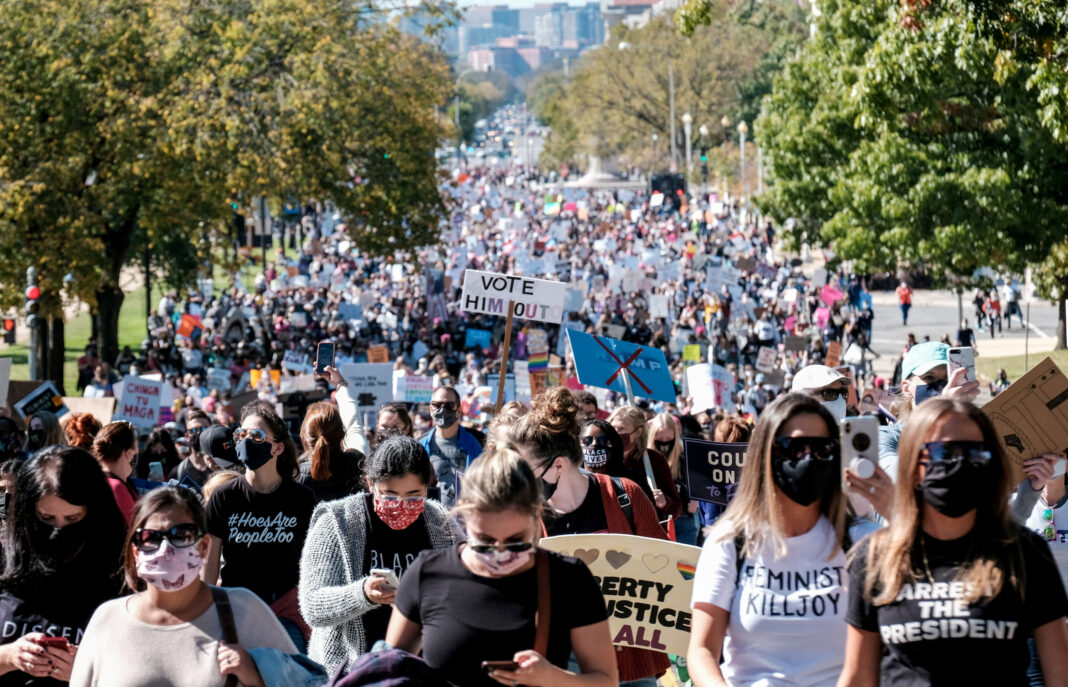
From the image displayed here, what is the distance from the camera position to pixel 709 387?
51.6 ft

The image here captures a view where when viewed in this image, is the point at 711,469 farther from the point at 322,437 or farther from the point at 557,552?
the point at 557,552

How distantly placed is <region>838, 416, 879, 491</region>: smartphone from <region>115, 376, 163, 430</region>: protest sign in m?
12.4

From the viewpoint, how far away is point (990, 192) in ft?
76.1

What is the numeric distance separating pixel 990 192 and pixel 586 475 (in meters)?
18.9

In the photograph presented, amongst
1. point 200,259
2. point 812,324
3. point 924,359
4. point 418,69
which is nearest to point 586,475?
point 924,359

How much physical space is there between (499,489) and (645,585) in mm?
1983

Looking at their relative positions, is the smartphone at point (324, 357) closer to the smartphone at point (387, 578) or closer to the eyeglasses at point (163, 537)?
the smartphone at point (387, 578)

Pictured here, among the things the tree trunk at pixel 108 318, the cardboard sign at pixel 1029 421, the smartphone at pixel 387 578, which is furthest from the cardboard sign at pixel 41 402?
the tree trunk at pixel 108 318

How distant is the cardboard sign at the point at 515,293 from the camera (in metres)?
11.8

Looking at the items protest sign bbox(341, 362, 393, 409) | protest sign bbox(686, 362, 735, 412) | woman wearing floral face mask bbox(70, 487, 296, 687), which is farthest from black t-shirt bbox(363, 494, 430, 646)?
Result: protest sign bbox(686, 362, 735, 412)

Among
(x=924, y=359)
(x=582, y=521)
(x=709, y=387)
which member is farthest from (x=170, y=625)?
(x=709, y=387)

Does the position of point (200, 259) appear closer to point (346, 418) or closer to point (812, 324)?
point (812, 324)

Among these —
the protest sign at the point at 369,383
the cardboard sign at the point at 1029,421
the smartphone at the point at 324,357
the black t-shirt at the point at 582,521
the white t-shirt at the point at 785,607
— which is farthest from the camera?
the protest sign at the point at 369,383

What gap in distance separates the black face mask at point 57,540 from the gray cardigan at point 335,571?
0.74 meters
